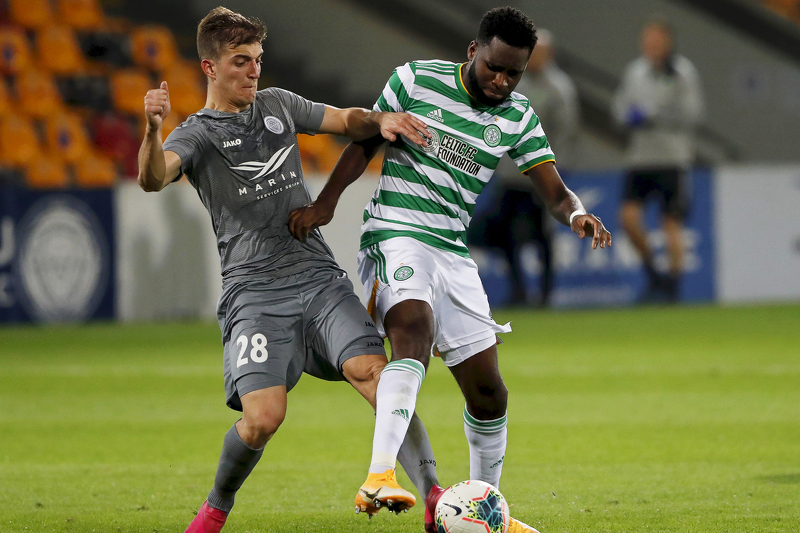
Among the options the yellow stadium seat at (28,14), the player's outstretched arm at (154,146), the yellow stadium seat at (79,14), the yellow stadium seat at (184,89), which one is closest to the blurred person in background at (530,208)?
the yellow stadium seat at (184,89)

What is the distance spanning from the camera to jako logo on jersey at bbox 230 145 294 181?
14.1 feet

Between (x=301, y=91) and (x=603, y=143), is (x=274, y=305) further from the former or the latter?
(x=603, y=143)

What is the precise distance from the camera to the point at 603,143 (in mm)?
19078

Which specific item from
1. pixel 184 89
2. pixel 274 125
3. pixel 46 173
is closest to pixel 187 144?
pixel 274 125

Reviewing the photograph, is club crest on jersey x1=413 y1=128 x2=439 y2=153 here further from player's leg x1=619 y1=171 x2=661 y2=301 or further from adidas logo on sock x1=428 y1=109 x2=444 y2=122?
player's leg x1=619 y1=171 x2=661 y2=301

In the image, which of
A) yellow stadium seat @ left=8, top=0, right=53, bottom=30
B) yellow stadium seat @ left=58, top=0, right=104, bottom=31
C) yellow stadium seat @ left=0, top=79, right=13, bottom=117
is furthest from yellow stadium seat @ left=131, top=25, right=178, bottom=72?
yellow stadium seat @ left=0, top=79, right=13, bottom=117

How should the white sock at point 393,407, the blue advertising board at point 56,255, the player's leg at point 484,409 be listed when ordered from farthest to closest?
1. the blue advertising board at point 56,255
2. the player's leg at point 484,409
3. the white sock at point 393,407

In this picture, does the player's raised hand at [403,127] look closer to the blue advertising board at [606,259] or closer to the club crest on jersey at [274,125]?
the club crest on jersey at [274,125]

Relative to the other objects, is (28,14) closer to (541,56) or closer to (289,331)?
(541,56)

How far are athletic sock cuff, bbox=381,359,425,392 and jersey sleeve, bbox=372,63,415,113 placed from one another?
1159 mm

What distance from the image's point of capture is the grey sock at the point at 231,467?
13.5 ft

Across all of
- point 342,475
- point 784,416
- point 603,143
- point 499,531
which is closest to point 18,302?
point 342,475

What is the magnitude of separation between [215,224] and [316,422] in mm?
3007

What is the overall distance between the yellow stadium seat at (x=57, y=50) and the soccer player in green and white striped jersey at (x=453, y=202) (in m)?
11.6
